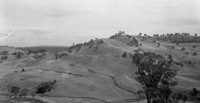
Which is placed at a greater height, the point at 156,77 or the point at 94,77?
the point at 156,77

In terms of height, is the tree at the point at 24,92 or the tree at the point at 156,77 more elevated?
the tree at the point at 156,77

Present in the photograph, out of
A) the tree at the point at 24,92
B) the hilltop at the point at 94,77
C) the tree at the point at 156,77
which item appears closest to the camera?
the tree at the point at 156,77

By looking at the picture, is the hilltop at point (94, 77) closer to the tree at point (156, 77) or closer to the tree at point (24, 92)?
the tree at point (24, 92)

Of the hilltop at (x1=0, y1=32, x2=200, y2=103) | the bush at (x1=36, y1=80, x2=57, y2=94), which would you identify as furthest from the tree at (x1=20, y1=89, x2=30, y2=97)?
the bush at (x1=36, y1=80, x2=57, y2=94)

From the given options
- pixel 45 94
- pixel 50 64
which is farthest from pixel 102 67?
pixel 45 94

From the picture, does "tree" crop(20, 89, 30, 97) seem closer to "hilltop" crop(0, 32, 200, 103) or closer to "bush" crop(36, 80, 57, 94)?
"hilltop" crop(0, 32, 200, 103)

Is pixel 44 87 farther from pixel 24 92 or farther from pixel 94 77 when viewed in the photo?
pixel 94 77

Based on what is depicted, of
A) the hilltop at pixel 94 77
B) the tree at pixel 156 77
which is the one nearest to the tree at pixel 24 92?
the hilltop at pixel 94 77

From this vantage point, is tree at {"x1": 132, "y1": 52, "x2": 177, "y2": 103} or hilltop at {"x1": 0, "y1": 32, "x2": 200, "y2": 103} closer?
tree at {"x1": 132, "y1": 52, "x2": 177, "y2": 103}

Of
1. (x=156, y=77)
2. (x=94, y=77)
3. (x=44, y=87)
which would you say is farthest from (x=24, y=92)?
(x=156, y=77)

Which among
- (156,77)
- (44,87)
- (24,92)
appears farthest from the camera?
(44,87)

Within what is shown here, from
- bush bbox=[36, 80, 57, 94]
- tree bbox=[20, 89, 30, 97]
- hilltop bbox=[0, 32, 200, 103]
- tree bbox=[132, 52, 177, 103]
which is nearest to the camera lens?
tree bbox=[132, 52, 177, 103]
